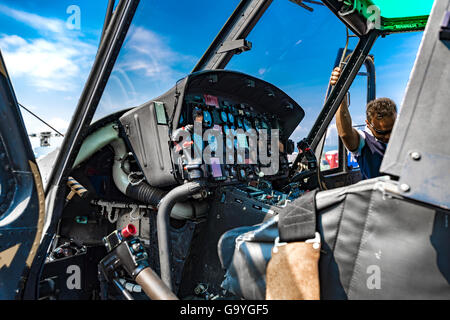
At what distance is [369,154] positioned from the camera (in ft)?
6.54

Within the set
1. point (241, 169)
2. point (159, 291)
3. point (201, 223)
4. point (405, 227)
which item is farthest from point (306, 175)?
point (405, 227)

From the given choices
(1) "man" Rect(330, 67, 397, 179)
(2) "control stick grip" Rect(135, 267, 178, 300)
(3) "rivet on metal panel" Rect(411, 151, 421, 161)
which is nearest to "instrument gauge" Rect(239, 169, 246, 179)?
(1) "man" Rect(330, 67, 397, 179)

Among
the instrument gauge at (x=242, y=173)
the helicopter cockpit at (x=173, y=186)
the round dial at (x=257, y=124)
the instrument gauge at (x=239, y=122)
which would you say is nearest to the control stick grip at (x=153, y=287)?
the helicopter cockpit at (x=173, y=186)

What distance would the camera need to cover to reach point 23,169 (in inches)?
52.4

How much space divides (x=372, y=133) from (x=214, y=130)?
3.84 feet

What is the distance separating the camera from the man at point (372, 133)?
5.93ft

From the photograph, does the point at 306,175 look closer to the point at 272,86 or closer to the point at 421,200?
the point at 272,86

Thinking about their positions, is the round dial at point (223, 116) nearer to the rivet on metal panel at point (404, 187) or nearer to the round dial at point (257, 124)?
the round dial at point (257, 124)

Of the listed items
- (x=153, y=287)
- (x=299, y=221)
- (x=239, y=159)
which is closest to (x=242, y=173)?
(x=239, y=159)

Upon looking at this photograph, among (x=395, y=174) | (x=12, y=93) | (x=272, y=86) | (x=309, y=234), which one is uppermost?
(x=272, y=86)

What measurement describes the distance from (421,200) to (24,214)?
4.73 feet

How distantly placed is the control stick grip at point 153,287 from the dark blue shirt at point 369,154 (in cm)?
139
